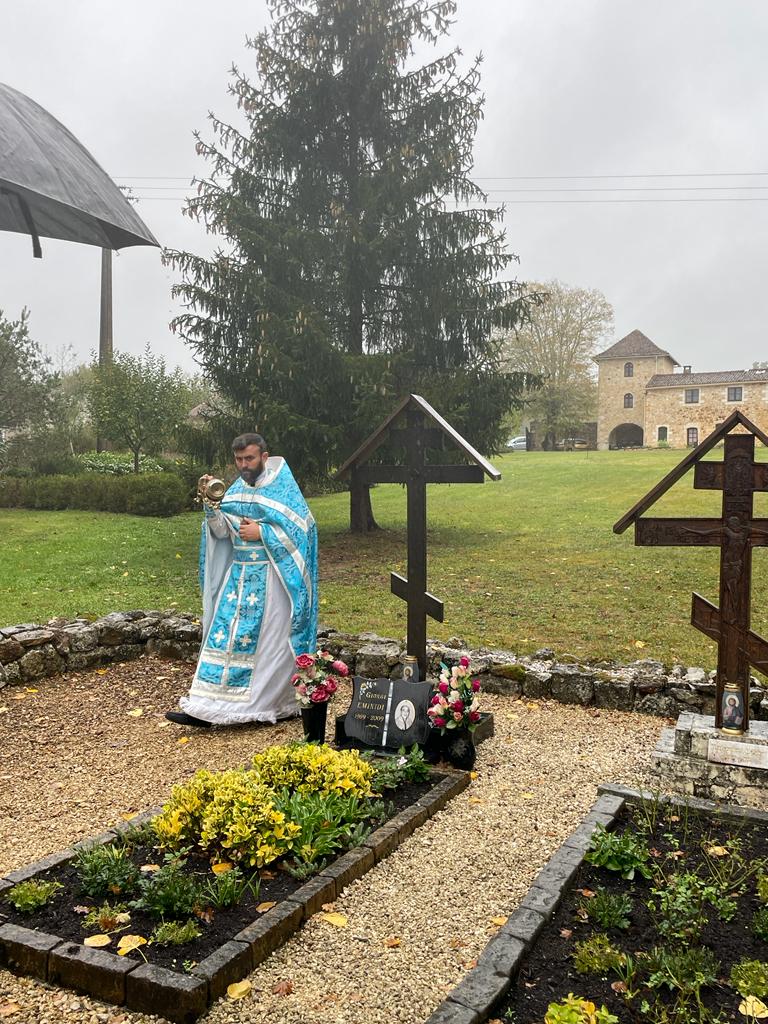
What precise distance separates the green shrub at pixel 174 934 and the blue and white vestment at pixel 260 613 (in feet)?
10.1

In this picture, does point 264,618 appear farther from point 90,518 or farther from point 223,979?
point 90,518

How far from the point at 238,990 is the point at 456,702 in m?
2.47

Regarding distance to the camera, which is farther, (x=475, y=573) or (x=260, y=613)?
(x=475, y=573)

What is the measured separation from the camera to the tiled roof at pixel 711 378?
160 feet

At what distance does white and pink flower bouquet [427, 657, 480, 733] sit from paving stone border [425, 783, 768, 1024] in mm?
907

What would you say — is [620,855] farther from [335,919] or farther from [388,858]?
[335,919]

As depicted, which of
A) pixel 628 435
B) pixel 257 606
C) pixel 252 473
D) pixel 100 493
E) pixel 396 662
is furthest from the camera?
pixel 628 435

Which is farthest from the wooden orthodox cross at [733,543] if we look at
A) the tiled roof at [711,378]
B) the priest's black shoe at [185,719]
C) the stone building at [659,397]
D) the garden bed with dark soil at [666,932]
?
the tiled roof at [711,378]

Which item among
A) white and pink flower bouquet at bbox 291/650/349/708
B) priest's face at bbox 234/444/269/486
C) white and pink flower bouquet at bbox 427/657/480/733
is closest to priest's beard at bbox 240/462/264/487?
priest's face at bbox 234/444/269/486

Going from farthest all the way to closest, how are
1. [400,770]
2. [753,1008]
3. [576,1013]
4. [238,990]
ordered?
[400,770]
[238,990]
[753,1008]
[576,1013]

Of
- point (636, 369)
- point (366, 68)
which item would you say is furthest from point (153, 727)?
point (636, 369)

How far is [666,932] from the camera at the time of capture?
327cm

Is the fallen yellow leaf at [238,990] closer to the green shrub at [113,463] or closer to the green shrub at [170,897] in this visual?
the green shrub at [170,897]

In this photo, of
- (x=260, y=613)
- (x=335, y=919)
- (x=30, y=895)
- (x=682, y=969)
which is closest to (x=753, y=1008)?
(x=682, y=969)
